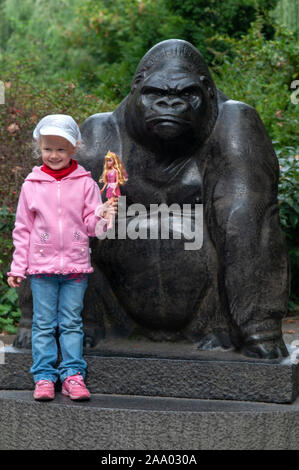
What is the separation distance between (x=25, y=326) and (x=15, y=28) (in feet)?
52.2

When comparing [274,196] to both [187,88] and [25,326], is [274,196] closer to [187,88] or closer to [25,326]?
[187,88]

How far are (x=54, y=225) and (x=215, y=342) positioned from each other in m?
1.00

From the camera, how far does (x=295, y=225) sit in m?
6.82

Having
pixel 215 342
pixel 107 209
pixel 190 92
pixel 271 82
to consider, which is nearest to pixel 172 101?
pixel 190 92

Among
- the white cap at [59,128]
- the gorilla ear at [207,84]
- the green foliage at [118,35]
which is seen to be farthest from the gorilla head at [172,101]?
the green foliage at [118,35]

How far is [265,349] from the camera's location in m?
3.63

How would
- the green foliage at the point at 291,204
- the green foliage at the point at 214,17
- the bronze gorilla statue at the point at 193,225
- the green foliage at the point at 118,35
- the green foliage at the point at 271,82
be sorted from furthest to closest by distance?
the green foliage at the point at 118,35 → the green foliage at the point at 214,17 → the green foliage at the point at 271,82 → the green foliage at the point at 291,204 → the bronze gorilla statue at the point at 193,225

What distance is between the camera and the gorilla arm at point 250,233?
370 cm

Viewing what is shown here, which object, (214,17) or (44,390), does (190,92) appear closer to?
(44,390)

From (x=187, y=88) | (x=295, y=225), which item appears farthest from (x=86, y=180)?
(x=295, y=225)

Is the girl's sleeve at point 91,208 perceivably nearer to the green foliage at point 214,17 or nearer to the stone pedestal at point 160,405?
the stone pedestal at point 160,405

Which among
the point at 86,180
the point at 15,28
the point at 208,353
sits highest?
the point at 15,28

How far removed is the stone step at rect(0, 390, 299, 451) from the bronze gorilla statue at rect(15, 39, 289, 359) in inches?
13.9

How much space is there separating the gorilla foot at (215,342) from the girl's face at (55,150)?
1106mm
